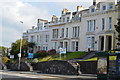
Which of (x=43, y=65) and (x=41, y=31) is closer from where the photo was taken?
(x=43, y=65)

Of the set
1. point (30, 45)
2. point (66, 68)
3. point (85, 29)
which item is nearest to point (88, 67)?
point (66, 68)

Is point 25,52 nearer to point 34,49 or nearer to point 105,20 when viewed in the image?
point 34,49

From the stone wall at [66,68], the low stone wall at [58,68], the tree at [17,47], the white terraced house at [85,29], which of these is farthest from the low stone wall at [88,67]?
Result: the tree at [17,47]

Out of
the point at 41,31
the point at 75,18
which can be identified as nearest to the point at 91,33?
the point at 75,18

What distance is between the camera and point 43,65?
36250 millimetres

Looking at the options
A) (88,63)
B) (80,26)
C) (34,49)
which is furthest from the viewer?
(34,49)

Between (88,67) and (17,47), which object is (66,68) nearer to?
(88,67)

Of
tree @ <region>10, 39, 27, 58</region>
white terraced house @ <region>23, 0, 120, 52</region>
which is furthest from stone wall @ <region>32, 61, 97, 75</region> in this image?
tree @ <region>10, 39, 27, 58</region>

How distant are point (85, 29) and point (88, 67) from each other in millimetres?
18801

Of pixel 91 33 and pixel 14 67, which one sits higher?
pixel 91 33

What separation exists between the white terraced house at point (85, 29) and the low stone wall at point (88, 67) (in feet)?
40.5

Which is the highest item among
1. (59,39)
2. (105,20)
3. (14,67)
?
(105,20)

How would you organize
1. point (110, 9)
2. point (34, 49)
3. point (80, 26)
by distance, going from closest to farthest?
point (110, 9), point (80, 26), point (34, 49)

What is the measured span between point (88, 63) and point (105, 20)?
1574 centimetres
